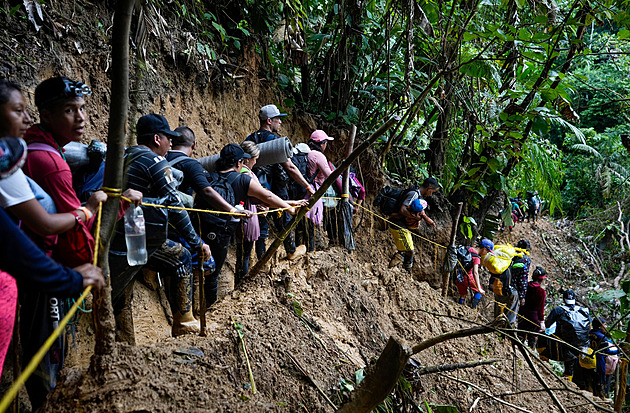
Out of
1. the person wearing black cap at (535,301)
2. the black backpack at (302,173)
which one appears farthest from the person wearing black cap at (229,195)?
the person wearing black cap at (535,301)

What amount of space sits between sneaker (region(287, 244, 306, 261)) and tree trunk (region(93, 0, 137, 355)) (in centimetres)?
345

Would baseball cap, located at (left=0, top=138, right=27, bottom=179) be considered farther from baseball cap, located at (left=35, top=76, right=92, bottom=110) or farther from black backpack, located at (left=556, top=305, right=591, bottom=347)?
black backpack, located at (left=556, top=305, right=591, bottom=347)

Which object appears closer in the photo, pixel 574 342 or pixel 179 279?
pixel 179 279

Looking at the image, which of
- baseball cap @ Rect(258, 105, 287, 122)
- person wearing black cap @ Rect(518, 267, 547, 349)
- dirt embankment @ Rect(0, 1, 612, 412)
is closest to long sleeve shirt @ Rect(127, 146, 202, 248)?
dirt embankment @ Rect(0, 1, 612, 412)

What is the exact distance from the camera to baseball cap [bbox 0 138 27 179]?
161 cm

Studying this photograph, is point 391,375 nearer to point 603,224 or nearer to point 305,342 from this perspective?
point 305,342

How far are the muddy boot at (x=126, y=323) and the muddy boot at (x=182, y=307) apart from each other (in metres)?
0.42

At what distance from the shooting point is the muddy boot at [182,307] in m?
3.73

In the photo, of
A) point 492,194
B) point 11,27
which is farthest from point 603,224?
point 11,27

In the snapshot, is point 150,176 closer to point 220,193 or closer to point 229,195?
point 220,193

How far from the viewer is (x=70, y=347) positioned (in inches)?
131

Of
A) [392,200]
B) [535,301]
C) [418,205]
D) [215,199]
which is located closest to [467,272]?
[535,301]

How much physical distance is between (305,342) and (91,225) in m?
2.28

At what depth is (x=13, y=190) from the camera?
1.89 metres
